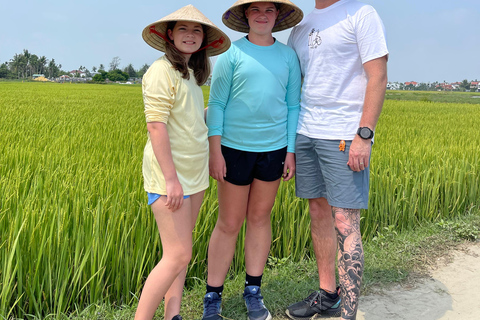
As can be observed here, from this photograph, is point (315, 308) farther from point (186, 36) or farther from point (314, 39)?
point (186, 36)

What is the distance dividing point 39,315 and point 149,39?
4.44ft

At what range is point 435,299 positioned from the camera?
2.38 metres

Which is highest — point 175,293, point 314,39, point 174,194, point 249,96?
point 314,39

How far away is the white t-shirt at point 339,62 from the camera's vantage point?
6.04 feet

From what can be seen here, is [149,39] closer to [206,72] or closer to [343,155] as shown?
[206,72]

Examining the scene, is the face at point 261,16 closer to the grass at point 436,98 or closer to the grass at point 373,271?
the grass at point 373,271

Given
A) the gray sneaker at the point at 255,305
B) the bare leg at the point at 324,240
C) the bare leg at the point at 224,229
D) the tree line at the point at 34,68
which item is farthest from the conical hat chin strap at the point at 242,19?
the tree line at the point at 34,68

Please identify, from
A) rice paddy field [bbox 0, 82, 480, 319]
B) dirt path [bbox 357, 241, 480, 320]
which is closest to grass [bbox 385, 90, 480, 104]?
rice paddy field [bbox 0, 82, 480, 319]

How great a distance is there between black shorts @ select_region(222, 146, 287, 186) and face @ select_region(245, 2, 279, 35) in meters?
0.58

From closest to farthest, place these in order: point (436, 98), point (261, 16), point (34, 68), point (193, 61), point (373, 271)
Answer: point (193, 61) → point (261, 16) → point (373, 271) → point (436, 98) → point (34, 68)

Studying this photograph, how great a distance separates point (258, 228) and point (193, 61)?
91cm

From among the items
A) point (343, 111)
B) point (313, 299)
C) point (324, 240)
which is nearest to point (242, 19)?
point (343, 111)

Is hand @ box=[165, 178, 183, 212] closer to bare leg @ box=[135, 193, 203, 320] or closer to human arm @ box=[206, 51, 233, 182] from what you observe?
bare leg @ box=[135, 193, 203, 320]

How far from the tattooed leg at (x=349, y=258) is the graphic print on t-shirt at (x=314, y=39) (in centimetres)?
79
